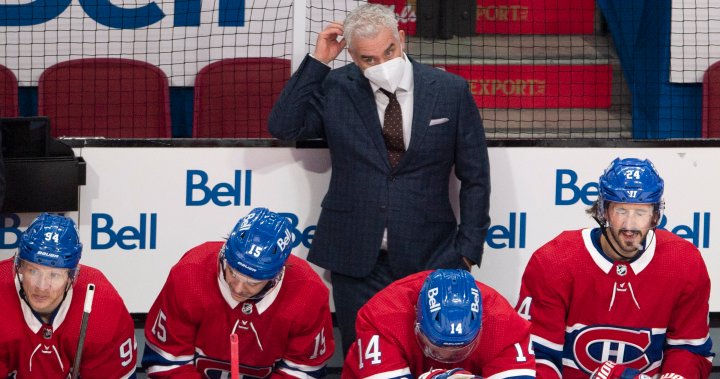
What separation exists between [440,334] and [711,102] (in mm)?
2791

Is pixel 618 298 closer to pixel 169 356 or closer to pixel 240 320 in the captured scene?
pixel 240 320

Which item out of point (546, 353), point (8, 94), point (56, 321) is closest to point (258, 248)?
point (56, 321)

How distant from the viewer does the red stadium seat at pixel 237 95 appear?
207 inches

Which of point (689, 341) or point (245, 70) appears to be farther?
point (245, 70)

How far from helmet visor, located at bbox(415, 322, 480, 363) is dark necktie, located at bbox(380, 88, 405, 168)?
1.09m

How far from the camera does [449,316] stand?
3115 millimetres

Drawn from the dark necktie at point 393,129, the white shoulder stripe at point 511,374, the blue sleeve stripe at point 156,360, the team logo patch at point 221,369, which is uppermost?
the dark necktie at point 393,129

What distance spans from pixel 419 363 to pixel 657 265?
82 centimetres

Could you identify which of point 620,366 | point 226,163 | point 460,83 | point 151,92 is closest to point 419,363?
point 620,366

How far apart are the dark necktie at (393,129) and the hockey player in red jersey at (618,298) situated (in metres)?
0.70

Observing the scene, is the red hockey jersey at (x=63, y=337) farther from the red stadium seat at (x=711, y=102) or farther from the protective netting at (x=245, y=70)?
the red stadium seat at (x=711, y=102)

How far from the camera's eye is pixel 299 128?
169 inches

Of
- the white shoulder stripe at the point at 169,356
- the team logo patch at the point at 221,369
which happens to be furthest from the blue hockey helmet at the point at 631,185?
the white shoulder stripe at the point at 169,356

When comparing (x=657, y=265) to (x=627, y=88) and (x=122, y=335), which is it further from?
(x=627, y=88)
